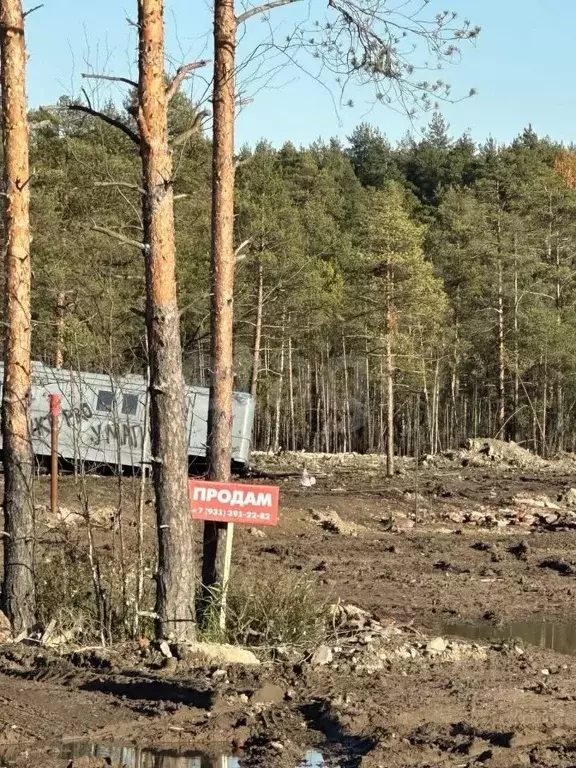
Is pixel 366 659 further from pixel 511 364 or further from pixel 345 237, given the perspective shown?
pixel 345 237

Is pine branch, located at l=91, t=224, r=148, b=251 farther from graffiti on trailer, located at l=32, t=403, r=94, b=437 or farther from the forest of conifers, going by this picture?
the forest of conifers

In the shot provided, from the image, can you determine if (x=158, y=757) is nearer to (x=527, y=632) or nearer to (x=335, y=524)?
(x=527, y=632)

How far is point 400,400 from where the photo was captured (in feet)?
201

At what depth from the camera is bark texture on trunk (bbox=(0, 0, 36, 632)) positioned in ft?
37.0

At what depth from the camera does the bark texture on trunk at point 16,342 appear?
11266 mm

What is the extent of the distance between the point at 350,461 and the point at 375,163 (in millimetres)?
74149

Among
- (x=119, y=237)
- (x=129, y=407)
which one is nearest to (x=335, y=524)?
(x=129, y=407)

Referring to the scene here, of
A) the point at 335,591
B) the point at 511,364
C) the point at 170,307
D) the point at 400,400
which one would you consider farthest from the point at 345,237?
the point at 170,307

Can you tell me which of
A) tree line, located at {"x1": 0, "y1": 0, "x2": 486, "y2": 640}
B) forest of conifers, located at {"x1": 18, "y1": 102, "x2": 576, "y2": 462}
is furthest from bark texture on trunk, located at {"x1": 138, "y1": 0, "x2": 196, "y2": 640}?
forest of conifers, located at {"x1": 18, "y1": 102, "x2": 576, "y2": 462}

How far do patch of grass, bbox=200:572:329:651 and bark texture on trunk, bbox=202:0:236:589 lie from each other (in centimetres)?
82

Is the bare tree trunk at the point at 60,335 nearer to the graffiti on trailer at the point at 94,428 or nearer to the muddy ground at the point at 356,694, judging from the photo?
the graffiti on trailer at the point at 94,428

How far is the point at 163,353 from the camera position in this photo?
9.64 meters

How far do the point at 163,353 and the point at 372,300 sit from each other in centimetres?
2627

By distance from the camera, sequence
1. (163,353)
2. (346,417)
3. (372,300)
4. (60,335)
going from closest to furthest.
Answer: (163,353), (60,335), (372,300), (346,417)
